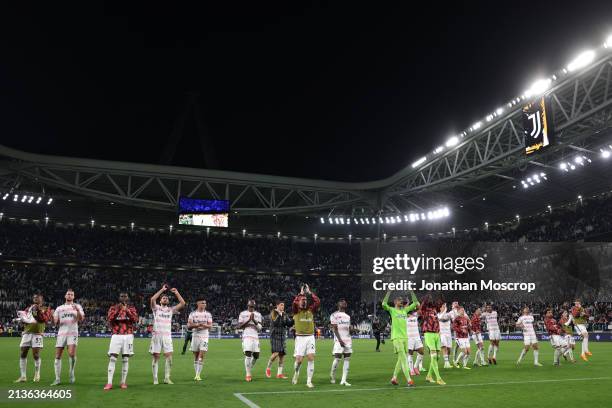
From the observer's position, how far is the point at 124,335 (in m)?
12.6

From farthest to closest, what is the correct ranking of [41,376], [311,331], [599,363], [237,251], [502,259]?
1. [237,251]
2. [502,259]
3. [599,363]
4. [41,376]
5. [311,331]

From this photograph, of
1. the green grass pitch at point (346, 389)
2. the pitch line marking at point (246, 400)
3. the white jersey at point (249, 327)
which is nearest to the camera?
the pitch line marking at point (246, 400)

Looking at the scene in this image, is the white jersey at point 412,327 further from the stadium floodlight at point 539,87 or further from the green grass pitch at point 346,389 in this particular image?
the stadium floodlight at point 539,87

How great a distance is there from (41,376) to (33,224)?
49.8m

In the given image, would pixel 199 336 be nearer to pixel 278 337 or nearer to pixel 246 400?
pixel 278 337

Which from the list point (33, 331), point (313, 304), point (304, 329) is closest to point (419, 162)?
point (313, 304)

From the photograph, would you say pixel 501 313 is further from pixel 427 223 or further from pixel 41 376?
pixel 41 376

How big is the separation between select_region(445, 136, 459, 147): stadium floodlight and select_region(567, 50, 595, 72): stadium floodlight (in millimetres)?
10278

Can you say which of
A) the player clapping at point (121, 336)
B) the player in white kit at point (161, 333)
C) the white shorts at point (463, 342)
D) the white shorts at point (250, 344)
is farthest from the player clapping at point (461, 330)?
the player clapping at point (121, 336)

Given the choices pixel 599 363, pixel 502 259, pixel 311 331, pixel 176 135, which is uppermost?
pixel 176 135

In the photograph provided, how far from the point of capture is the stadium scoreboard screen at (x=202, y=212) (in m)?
43.9

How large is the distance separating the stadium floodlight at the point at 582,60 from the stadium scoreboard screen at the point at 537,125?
7.40 ft

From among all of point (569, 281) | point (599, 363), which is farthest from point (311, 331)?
point (569, 281)

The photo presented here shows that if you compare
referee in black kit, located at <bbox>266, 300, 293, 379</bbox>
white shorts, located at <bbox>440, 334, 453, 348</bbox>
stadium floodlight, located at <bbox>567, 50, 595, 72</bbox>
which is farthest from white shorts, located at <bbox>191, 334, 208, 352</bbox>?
stadium floodlight, located at <bbox>567, 50, 595, 72</bbox>
